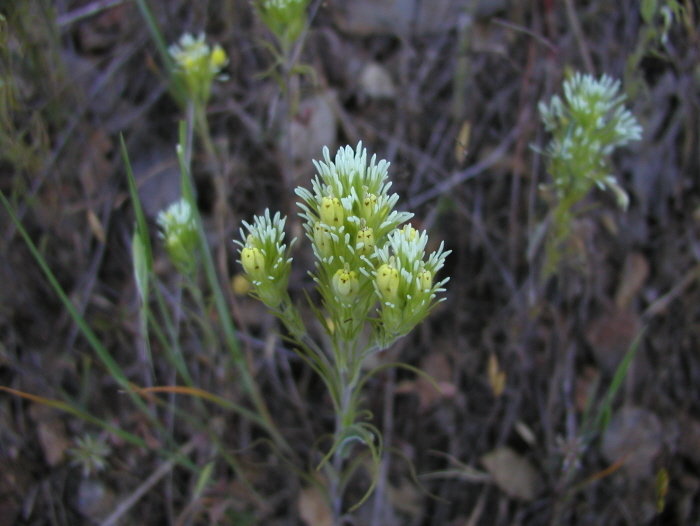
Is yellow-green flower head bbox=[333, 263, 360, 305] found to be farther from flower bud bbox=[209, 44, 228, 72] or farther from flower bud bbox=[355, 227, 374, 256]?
flower bud bbox=[209, 44, 228, 72]

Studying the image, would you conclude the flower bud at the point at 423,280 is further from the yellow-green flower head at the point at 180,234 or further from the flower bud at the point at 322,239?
the yellow-green flower head at the point at 180,234

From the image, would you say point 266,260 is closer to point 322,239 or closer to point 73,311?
point 322,239

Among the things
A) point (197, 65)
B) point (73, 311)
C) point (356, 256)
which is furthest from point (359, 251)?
point (197, 65)

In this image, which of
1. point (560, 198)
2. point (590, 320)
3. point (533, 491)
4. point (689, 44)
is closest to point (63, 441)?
point (533, 491)

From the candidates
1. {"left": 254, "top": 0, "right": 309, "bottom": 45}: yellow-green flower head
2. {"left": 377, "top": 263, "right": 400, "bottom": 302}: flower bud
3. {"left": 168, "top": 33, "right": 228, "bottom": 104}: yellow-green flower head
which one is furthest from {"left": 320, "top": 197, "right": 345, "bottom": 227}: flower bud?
{"left": 168, "top": 33, "right": 228, "bottom": 104}: yellow-green flower head

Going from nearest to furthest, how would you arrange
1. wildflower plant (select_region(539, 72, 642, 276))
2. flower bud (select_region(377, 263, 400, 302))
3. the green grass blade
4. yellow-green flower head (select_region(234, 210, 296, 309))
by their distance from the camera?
flower bud (select_region(377, 263, 400, 302))
yellow-green flower head (select_region(234, 210, 296, 309))
the green grass blade
wildflower plant (select_region(539, 72, 642, 276))

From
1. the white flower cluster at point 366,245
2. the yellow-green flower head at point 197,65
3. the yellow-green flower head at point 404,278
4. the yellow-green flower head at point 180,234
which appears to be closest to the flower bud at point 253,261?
the white flower cluster at point 366,245
